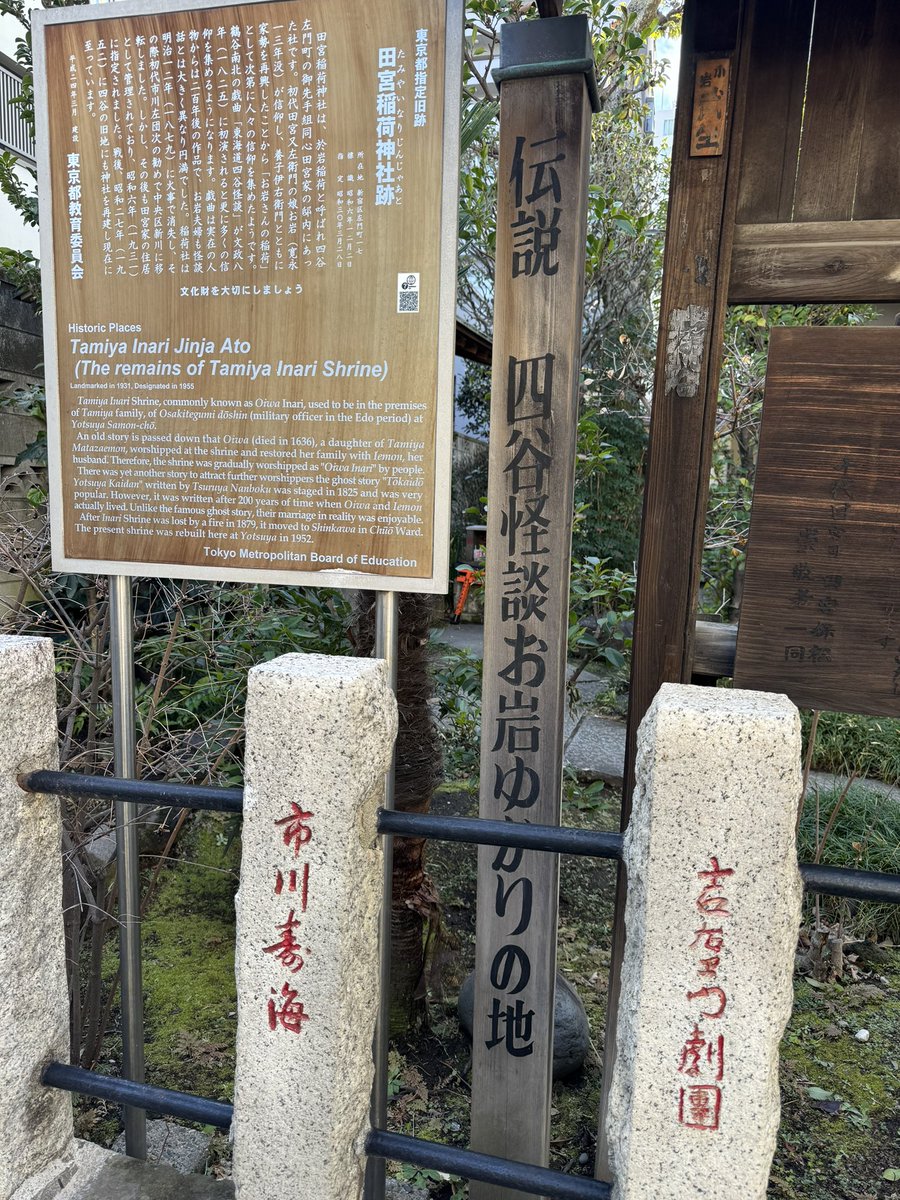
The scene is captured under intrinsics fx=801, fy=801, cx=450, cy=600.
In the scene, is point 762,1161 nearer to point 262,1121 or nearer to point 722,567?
point 262,1121

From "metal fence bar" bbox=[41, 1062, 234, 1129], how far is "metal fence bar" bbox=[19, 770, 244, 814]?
0.63 metres

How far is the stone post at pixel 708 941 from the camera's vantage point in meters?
1.20

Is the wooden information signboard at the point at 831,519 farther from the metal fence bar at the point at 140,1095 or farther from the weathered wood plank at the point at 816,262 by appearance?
the metal fence bar at the point at 140,1095

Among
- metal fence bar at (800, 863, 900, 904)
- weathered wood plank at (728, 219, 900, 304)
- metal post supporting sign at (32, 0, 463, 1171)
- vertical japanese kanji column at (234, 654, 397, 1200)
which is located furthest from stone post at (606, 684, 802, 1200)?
weathered wood plank at (728, 219, 900, 304)

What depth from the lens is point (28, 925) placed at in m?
1.76

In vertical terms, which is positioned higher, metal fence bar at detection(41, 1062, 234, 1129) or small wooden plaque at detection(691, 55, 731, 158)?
small wooden plaque at detection(691, 55, 731, 158)

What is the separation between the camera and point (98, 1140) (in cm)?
290

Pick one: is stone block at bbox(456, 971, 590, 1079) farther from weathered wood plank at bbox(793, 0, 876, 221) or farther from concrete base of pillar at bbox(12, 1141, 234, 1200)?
weathered wood plank at bbox(793, 0, 876, 221)

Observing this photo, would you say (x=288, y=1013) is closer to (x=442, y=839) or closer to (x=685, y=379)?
(x=442, y=839)

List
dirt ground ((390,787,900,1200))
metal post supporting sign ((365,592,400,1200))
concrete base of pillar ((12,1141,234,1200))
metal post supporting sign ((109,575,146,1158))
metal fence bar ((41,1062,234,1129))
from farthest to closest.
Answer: dirt ground ((390,787,900,1200)), metal post supporting sign ((109,575,146,1158)), metal post supporting sign ((365,592,400,1200)), concrete base of pillar ((12,1141,234,1200)), metal fence bar ((41,1062,234,1129))

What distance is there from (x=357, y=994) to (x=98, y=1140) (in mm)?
2117

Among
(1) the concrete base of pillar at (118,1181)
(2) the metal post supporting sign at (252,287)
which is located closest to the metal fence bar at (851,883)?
(2) the metal post supporting sign at (252,287)

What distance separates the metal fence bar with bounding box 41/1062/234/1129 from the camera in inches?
66.1

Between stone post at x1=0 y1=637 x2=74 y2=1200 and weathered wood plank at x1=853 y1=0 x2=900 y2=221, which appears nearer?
stone post at x1=0 y1=637 x2=74 y2=1200
